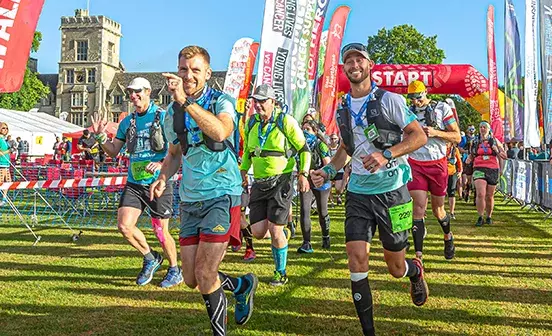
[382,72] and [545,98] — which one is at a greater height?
[382,72]

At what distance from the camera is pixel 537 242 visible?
9523mm

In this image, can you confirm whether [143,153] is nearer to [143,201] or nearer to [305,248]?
[143,201]

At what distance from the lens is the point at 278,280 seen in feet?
20.3

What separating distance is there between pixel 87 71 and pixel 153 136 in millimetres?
102901

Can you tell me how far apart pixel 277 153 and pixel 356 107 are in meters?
2.21

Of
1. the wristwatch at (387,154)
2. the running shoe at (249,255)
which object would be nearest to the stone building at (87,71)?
the running shoe at (249,255)

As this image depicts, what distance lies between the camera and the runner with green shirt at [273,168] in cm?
623

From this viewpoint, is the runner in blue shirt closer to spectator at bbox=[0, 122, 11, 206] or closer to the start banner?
the start banner

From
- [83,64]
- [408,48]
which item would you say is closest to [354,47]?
[408,48]

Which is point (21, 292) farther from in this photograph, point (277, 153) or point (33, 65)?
point (33, 65)

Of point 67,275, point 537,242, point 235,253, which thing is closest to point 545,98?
point 537,242

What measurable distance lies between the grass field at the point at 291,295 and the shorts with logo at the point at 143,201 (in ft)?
2.76

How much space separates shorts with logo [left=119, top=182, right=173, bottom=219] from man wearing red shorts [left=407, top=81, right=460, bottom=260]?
2961 mm

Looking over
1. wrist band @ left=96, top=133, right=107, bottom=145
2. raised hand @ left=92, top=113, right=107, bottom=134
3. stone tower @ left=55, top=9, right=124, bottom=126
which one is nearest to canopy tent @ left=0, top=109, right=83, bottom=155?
raised hand @ left=92, top=113, right=107, bottom=134
